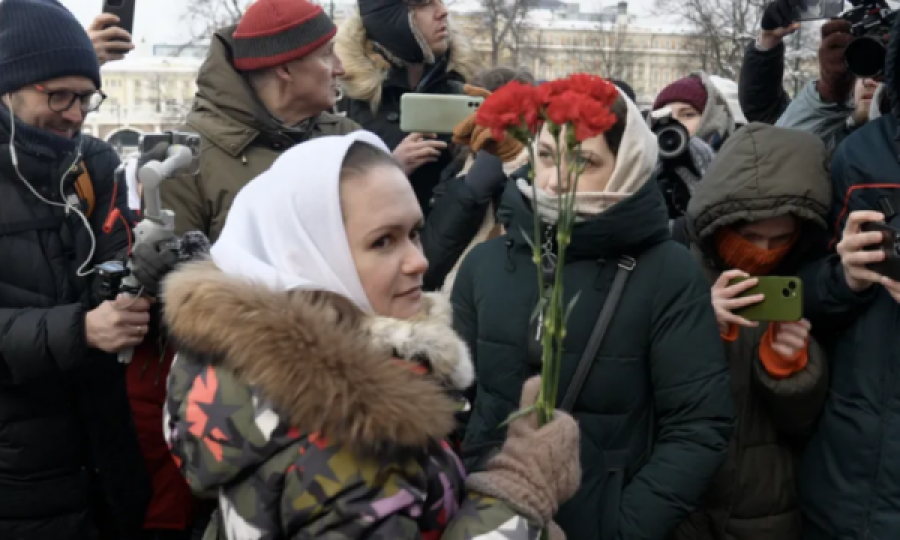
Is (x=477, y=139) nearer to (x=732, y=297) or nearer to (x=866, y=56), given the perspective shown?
(x=732, y=297)

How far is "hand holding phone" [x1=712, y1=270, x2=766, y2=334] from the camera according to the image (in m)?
2.35

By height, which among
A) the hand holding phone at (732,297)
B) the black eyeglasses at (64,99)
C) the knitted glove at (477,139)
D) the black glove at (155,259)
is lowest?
the hand holding phone at (732,297)

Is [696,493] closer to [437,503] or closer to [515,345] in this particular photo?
[515,345]

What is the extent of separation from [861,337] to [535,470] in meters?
1.19

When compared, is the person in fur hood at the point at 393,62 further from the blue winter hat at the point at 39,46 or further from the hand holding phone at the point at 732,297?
the hand holding phone at the point at 732,297

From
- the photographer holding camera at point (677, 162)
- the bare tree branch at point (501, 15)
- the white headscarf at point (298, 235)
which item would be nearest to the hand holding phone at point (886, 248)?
the photographer holding camera at point (677, 162)

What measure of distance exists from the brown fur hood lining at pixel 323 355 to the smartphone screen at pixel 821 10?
2.66 m

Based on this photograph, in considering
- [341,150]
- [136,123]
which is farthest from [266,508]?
[136,123]

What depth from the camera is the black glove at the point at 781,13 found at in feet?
11.9

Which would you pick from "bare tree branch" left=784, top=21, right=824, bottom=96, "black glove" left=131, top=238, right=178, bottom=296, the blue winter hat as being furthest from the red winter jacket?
"bare tree branch" left=784, top=21, right=824, bottom=96

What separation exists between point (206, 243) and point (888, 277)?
1.79 m

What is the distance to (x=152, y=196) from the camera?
93.6 inches

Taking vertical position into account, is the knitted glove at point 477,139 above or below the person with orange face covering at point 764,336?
above

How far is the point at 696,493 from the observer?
2.24m
